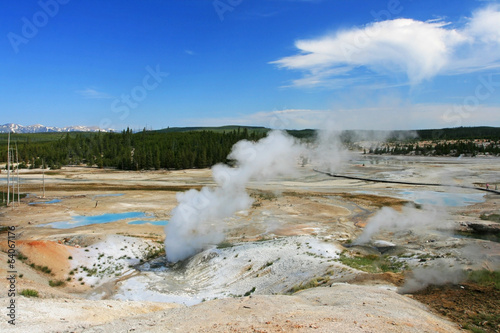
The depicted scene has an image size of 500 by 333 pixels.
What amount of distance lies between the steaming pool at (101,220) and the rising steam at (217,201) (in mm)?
5385

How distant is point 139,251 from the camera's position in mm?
22172

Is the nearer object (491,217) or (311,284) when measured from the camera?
(311,284)

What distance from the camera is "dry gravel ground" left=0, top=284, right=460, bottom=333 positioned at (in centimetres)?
880

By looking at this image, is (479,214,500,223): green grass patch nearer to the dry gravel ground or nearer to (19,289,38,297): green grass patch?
the dry gravel ground

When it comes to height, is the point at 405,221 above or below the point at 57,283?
above

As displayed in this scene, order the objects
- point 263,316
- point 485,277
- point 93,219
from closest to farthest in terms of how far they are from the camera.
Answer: point 263,316
point 485,277
point 93,219

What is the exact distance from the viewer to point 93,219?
1305 inches

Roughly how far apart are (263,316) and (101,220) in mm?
27474

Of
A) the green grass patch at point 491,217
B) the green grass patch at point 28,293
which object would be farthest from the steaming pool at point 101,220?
the green grass patch at point 491,217

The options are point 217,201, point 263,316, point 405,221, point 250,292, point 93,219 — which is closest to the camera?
point 263,316

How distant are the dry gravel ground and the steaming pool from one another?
19.8m

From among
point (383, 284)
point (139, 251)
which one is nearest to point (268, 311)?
point (383, 284)

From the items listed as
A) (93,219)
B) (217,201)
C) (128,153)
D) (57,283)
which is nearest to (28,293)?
(57,283)

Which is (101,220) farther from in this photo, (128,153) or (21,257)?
(128,153)
